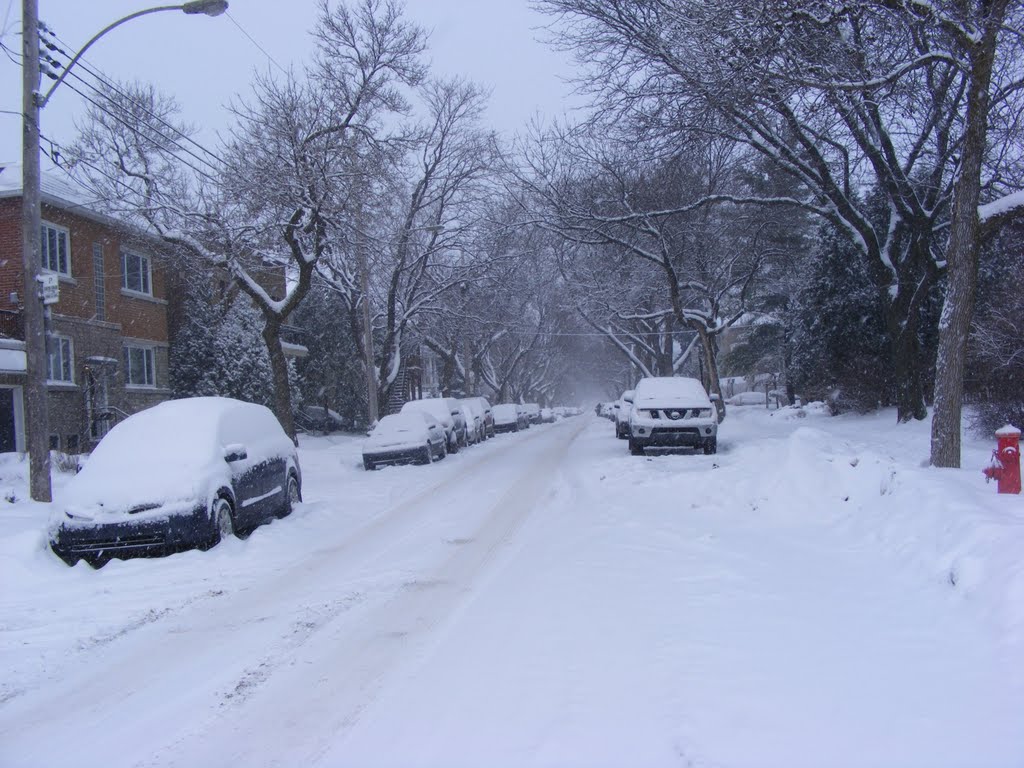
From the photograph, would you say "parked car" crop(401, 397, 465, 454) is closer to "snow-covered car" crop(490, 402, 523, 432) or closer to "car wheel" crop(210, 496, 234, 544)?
"car wheel" crop(210, 496, 234, 544)

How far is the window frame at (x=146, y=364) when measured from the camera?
24766mm

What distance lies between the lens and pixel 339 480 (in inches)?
701

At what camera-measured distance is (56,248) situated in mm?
21172

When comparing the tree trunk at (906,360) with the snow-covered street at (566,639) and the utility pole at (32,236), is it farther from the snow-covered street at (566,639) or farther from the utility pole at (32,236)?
the utility pole at (32,236)

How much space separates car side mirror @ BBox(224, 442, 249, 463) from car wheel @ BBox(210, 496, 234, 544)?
0.53 metres

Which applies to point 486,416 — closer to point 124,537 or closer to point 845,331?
point 845,331

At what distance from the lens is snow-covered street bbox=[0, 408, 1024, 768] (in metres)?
4.05

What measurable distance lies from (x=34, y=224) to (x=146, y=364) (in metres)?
15.1

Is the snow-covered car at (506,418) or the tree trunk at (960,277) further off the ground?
the tree trunk at (960,277)

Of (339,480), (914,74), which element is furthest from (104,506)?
(914,74)

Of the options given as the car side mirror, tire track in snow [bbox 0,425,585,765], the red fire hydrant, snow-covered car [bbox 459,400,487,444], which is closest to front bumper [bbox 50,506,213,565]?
the car side mirror

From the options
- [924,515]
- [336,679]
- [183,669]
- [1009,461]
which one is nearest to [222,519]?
[183,669]

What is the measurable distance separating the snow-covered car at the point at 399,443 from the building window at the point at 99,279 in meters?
8.84

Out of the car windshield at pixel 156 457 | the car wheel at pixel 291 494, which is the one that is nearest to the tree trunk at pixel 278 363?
→ the car wheel at pixel 291 494
